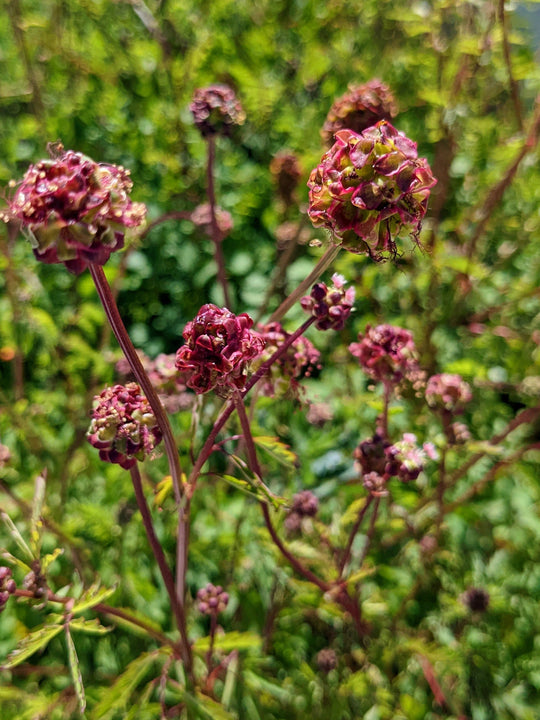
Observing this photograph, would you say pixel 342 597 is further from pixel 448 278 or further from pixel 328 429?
pixel 448 278

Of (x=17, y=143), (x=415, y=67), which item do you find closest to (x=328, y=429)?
(x=415, y=67)

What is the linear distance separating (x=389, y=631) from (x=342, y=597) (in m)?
0.51

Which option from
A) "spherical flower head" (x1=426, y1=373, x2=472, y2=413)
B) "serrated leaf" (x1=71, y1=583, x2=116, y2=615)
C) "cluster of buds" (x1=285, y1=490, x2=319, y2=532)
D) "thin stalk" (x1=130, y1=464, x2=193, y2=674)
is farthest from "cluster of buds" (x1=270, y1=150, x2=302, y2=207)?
"serrated leaf" (x1=71, y1=583, x2=116, y2=615)

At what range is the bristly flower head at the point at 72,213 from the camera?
84 cm

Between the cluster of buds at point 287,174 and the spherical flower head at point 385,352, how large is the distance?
1413 mm

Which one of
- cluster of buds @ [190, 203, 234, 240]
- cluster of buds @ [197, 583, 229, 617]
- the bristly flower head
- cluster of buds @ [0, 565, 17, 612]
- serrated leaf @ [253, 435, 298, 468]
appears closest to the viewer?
the bristly flower head

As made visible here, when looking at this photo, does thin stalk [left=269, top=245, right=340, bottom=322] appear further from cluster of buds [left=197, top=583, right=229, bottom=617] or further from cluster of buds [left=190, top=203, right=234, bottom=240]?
cluster of buds [left=190, top=203, right=234, bottom=240]

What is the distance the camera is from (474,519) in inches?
93.1

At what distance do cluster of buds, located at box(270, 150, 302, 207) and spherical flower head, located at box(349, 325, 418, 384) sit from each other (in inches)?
55.6

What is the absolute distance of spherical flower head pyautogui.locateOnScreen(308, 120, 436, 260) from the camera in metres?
0.94

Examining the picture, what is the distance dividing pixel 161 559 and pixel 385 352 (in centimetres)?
75

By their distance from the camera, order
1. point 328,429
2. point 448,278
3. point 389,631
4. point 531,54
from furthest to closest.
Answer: point 531,54 → point 448,278 → point 328,429 → point 389,631

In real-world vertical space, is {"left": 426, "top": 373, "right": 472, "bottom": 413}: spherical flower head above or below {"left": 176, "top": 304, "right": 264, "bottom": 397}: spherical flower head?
below

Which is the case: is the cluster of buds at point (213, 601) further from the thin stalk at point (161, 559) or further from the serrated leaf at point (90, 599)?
the serrated leaf at point (90, 599)
